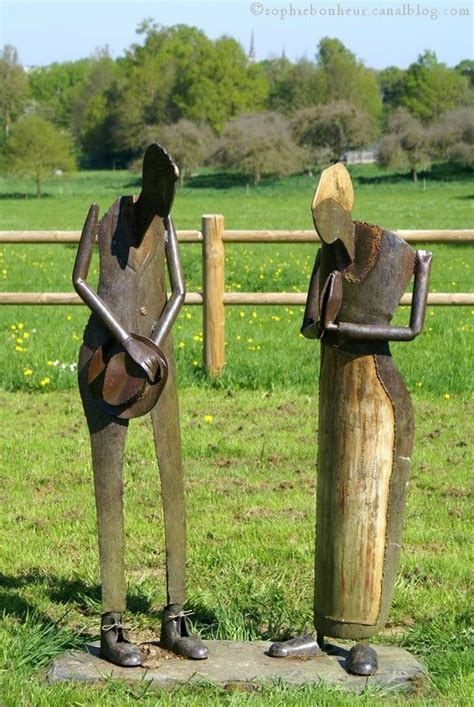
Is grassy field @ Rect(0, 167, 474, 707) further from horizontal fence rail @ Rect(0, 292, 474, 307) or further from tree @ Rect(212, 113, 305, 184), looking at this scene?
tree @ Rect(212, 113, 305, 184)

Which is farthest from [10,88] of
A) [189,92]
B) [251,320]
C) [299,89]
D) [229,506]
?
[229,506]

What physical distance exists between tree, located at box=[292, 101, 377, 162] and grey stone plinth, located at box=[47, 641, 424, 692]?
2538 inches

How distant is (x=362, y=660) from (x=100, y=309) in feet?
4.91

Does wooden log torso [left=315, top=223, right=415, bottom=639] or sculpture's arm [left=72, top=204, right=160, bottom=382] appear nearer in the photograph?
sculpture's arm [left=72, top=204, right=160, bottom=382]

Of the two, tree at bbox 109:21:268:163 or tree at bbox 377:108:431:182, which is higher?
tree at bbox 109:21:268:163

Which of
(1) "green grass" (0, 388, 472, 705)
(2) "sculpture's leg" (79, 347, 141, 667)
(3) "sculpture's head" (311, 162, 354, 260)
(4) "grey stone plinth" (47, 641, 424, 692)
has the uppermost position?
(3) "sculpture's head" (311, 162, 354, 260)

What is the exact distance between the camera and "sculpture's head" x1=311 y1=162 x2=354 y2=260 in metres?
3.86

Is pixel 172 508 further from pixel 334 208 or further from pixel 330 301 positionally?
pixel 334 208

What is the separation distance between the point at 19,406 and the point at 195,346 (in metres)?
1.84

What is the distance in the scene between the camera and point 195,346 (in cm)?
988

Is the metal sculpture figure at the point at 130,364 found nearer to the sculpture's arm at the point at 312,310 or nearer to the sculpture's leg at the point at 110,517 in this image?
the sculpture's leg at the point at 110,517

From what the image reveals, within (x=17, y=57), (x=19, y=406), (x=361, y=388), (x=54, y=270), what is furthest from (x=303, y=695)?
(x=17, y=57)

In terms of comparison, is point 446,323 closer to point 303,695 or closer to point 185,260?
point 185,260

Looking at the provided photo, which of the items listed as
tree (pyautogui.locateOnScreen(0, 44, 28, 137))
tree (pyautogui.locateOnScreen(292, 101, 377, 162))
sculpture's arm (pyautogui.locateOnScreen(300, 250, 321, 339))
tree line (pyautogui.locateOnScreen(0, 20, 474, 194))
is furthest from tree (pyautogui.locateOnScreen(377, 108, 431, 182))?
sculpture's arm (pyautogui.locateOnScreen(300, 250, 321, 339))
